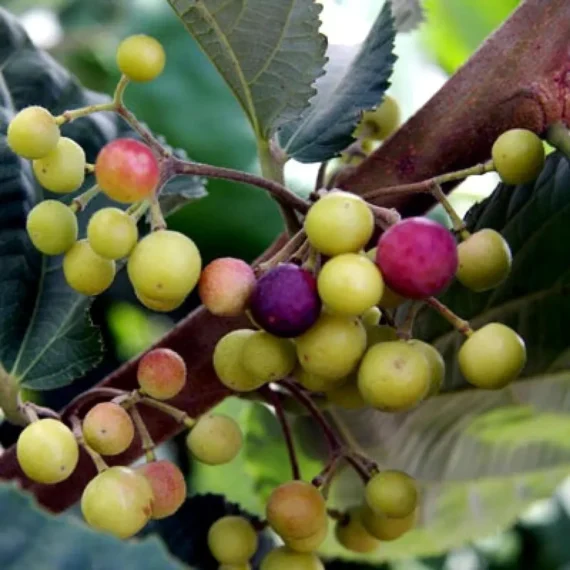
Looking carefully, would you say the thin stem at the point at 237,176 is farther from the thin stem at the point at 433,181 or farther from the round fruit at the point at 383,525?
the round fruit at the point at 383,525

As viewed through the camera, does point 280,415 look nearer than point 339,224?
No

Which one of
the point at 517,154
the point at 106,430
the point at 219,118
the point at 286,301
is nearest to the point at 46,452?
the point at 106,430

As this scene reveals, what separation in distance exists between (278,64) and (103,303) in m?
0.49

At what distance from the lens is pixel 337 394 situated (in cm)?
49

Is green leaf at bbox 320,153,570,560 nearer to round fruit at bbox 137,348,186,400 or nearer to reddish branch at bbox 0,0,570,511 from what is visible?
reddish branch at bbox 0,0,570,511

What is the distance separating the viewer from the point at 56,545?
1.13 feet

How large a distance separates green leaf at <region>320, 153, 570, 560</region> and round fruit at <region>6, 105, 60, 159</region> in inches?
8.8

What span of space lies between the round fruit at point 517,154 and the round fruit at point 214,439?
7.0 inches

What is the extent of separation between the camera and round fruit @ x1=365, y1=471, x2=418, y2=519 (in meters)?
0.51

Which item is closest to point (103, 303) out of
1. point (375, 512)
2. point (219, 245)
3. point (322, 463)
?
point (219, 245)

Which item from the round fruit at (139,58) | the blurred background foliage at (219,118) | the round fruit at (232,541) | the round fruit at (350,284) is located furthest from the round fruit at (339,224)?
the blurred background foliage at (219,118)

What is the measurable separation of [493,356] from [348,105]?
0.18 m

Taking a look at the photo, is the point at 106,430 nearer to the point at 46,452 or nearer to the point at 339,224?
the point at 46,452

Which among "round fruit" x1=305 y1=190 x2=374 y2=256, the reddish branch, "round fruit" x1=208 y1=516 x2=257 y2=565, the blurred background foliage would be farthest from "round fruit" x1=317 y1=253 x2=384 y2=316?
the blurred background foliage
